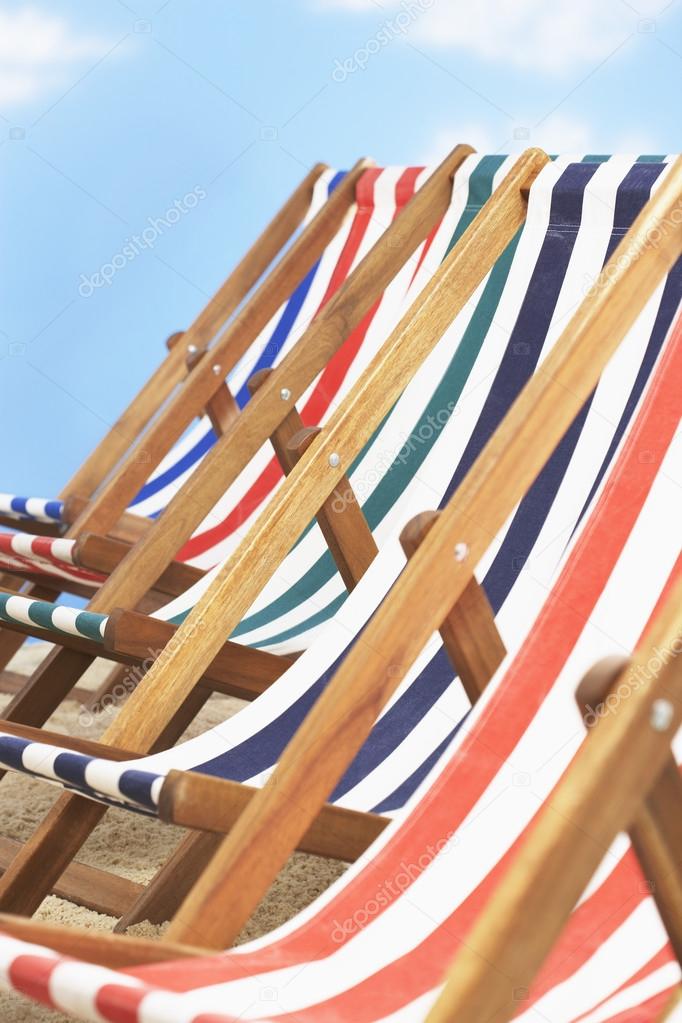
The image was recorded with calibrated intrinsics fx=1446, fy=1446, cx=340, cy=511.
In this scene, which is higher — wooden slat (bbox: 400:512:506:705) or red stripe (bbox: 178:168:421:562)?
red stripe (bbox: 178:168:421:562)

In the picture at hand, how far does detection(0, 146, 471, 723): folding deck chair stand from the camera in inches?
80.1

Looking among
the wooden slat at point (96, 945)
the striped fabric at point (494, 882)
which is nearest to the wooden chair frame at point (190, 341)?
the striped fabric at point (494, 882)

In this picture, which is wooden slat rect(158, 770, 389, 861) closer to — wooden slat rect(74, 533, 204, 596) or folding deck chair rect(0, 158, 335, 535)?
wooden slat rect(74, 533, 204, 596)

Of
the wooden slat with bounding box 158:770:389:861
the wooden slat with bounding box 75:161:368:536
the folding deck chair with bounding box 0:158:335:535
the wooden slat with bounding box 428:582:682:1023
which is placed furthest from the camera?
the folding deck chair with bounding box 0:158:335:535

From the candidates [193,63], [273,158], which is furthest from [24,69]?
[273,158]

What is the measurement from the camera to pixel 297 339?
103 inches

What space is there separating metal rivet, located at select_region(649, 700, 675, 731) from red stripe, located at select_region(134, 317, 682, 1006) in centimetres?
36

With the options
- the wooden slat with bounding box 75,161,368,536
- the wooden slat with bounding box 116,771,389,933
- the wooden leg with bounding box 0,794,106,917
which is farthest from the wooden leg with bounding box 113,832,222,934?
the wooden slat with bounding box 75,161,368,536

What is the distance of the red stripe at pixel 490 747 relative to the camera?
1107 mm

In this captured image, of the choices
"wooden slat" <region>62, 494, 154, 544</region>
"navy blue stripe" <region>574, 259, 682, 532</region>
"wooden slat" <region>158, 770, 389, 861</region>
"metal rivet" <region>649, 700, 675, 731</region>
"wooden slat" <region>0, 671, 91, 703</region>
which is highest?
"navy blue stripe" <region>574, 259, 682, 532</region>

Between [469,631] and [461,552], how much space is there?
8 centimetres

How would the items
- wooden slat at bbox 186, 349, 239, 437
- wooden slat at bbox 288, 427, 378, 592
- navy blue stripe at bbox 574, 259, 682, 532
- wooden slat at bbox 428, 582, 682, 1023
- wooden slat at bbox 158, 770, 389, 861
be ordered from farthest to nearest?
wooden slat at bbox 186, 349, 239, 437, navy blue stripe at bbox 574, 259, 682, 532, wooden slat at bbox 288, 427, 378, 592, wooden slat at bbox 158, 770, 389, 861, wooden slat at bbox 428, 582, 682, 1023

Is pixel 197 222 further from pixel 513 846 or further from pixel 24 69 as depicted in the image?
pixel 513 846

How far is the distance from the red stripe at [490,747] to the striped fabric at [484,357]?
16.1 inches
